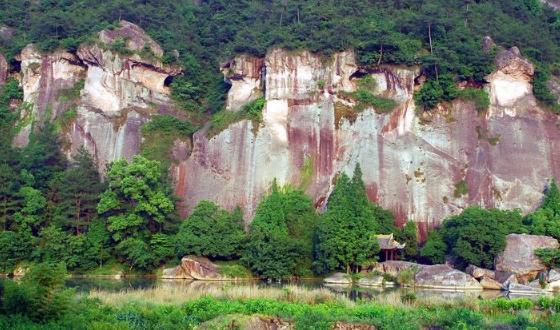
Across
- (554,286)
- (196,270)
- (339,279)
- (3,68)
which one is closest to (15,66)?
(3,68)

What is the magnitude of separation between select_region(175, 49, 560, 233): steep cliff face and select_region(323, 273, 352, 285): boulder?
9.02m

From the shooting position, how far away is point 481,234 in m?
45.2

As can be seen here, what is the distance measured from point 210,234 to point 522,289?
63.4ft

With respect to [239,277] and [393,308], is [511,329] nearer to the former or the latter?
[393,308]

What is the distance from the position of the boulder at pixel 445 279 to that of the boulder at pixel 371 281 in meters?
2.15

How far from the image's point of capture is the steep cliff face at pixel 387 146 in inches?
2130

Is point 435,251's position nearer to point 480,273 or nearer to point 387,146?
point 480,273

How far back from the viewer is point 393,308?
23.0m

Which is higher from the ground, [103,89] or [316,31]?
[316,31]

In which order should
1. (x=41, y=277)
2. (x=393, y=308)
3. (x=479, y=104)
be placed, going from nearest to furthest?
(x=41, y=277)
(x=393, y=308)
(x=479, y=104)

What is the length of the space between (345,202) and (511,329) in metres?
27.2

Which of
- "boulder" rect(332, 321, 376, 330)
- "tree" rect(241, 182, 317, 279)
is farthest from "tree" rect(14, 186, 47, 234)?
"boulder" rect(332, 321, 376, 330)

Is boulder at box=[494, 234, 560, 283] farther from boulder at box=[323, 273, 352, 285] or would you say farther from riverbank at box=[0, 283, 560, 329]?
riverbank at box=[0, 283, 560, 329]

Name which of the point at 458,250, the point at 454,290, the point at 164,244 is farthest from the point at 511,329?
the point at 164,244
